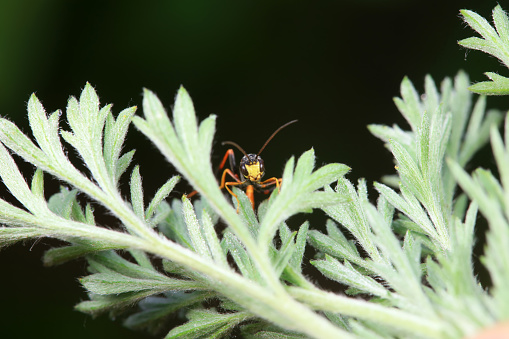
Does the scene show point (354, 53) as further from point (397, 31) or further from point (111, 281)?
point (111, 281)

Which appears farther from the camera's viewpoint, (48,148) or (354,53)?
(354,53)

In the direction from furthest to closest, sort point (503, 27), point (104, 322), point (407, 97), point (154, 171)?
point (154, 171) → point (104, 322) → point (407, 97) → point (503, 27)

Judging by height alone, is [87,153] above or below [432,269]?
above

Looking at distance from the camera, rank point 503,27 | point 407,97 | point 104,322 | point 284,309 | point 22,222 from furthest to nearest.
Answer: point 104,322 → point 407,97 → point 503,27 → point 22,222 → point 284,309

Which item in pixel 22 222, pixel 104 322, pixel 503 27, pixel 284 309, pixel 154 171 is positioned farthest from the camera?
pixel 154 171

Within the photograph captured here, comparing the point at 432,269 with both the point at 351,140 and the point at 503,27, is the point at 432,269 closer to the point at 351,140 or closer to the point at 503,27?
the point at 503,27

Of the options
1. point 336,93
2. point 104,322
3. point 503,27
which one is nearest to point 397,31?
point 336,93

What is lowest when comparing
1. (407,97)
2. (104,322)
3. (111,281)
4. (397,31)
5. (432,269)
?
(104,322)

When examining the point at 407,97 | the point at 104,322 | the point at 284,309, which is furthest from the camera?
the point at 104,322

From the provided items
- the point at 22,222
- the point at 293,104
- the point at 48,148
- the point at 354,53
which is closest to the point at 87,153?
the point at 48,148
